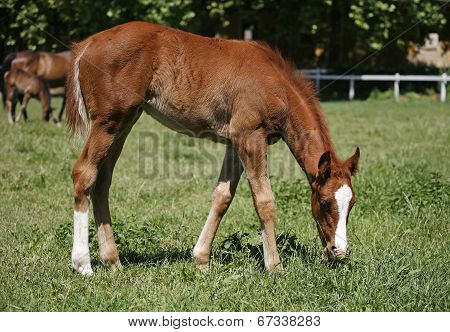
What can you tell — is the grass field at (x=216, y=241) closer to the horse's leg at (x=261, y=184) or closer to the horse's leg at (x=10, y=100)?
the horse's leg at (x=261, y=184)

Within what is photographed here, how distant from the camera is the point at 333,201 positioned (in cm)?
491

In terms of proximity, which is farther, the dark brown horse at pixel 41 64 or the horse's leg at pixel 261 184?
the dark brown horse at pixel 41 64

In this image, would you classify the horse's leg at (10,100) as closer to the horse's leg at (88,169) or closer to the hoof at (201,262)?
the horse's leg at (88,169)

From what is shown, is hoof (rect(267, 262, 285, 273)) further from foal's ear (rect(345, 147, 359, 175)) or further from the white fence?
the white fence

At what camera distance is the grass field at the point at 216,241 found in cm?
436

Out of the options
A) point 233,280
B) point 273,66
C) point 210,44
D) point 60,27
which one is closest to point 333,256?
point 233,280

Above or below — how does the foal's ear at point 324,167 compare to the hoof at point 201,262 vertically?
above

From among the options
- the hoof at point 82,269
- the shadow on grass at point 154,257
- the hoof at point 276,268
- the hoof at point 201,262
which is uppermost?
the hoof at point 82,269

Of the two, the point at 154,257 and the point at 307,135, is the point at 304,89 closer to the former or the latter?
the point at 307,135

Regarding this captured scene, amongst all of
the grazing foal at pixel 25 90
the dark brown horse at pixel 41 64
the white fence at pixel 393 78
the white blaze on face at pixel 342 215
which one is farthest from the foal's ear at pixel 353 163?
the white fence at pixel 393 78

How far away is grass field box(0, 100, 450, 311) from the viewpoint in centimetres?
436

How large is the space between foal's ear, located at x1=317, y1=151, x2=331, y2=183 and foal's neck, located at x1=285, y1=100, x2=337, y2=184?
20cm

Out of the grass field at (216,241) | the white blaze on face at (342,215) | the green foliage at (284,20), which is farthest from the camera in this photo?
the green foliage at (284,20)

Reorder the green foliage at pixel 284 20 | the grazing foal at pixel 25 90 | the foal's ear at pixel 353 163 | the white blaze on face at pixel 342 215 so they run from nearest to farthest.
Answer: the white blaze on face at pixel 342 215, the foal's ear at pixel 353 163, the grazing foal at pixel 25 90, the green foliage at pixel 284 20
